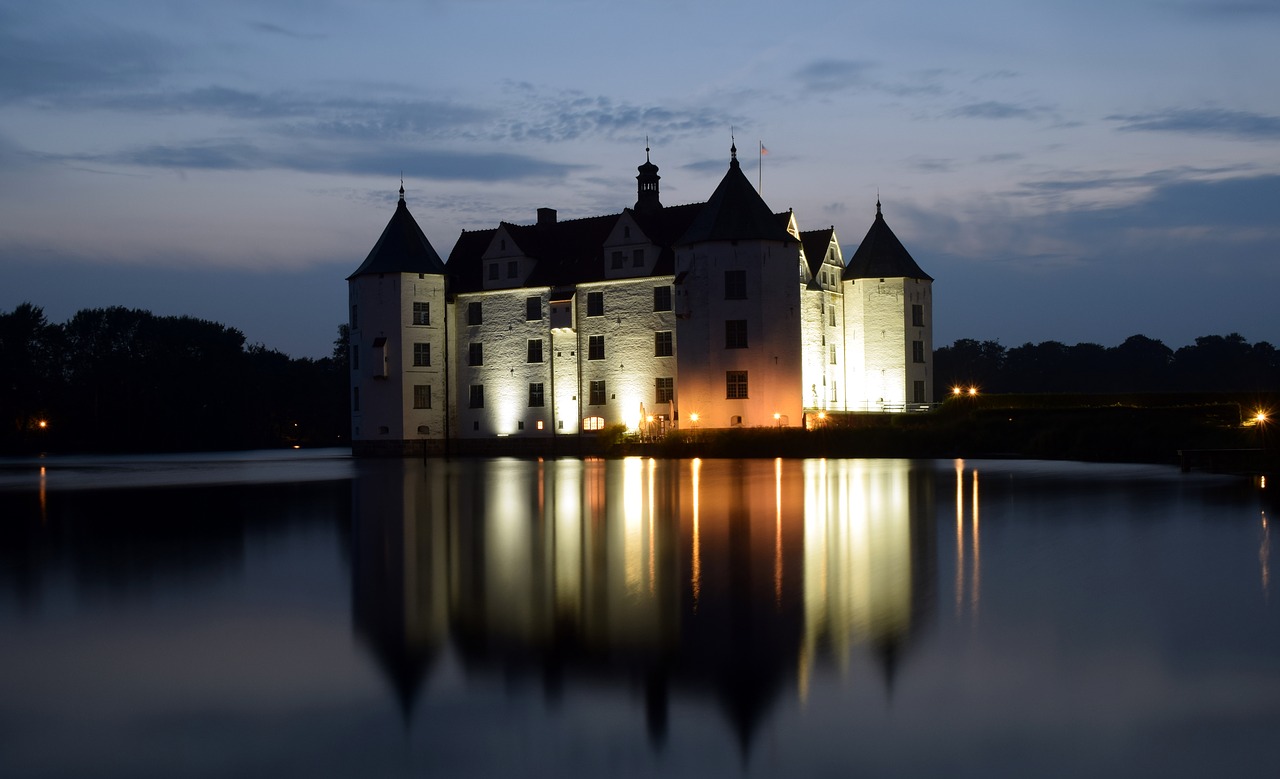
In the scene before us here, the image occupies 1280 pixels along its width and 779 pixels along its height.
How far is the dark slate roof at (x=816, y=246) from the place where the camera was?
64.2 meters

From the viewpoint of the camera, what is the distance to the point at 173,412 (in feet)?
309

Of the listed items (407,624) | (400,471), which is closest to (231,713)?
(407,624)

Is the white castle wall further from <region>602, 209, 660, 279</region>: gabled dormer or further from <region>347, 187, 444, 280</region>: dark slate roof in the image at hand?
<region>602, 209, 660, 279</region>: gabled dormer

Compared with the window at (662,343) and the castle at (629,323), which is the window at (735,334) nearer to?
the castle at (629,323)

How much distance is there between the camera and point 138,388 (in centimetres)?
9469

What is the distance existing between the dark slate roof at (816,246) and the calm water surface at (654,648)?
1808 inches

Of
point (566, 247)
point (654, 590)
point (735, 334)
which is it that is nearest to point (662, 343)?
point (735, 334)

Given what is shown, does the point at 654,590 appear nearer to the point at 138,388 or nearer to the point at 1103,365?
the point at 138,388

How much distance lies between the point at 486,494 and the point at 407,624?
1725 centimetres

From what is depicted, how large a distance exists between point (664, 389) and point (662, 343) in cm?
230

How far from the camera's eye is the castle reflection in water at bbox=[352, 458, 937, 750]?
817 centimetres

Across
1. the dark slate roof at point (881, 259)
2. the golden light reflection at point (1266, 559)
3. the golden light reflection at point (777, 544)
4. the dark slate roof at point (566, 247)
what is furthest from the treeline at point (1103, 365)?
the golden light reflection at point (1266, 559)

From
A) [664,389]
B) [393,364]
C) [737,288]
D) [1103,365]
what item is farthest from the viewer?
[1103,365]

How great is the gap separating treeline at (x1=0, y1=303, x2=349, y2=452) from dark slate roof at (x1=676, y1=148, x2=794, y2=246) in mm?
53366
